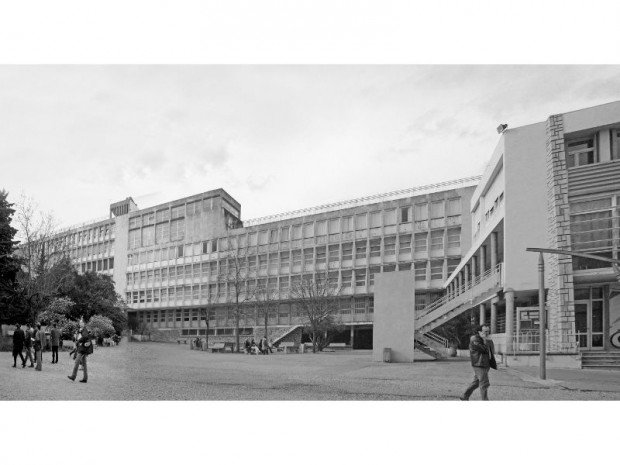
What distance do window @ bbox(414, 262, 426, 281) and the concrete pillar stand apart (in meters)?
5.68

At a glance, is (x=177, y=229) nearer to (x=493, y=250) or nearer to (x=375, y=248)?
(x=375, y=248)

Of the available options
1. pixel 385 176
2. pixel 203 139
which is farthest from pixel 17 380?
pixel 385 176

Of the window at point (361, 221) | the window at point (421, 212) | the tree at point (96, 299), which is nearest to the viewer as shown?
the window at point (421, 212)

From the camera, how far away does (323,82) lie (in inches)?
517

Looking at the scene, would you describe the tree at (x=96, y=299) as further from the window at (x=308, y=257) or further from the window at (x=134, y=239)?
the window at (x=308, y=257)

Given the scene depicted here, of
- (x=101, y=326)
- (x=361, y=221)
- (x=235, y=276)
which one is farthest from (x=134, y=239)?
(x=101, y=326)

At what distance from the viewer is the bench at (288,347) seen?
23.5m

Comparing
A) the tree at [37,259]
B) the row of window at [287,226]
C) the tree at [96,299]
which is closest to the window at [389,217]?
the row of window at [287,226]

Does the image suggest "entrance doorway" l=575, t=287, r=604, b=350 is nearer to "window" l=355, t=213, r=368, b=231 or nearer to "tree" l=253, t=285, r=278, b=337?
"window" l=355, t=213, r=368, b=231

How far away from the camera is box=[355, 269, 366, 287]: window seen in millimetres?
20095

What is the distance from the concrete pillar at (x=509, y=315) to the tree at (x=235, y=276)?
7.64 meters

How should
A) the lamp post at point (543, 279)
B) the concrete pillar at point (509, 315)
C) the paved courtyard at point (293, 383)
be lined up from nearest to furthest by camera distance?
the paved courtyard at point (293, 383), the lamp post at point (543, 279), the concrete pillar at point (509, 315)

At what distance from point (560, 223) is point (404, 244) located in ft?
24.8

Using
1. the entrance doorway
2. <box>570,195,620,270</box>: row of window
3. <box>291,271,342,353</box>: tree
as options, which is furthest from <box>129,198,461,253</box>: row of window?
the entrance doorway
